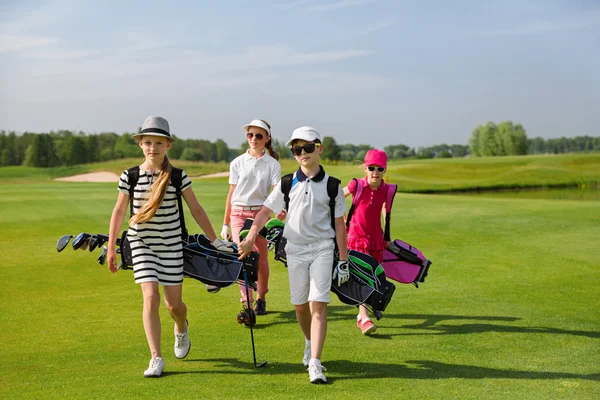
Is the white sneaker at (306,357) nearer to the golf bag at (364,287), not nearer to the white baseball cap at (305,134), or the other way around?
the golf bag at (364,287)

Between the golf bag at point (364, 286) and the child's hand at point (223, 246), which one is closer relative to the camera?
the golf bag at point (364, 286)

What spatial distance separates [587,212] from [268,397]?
19.2 m

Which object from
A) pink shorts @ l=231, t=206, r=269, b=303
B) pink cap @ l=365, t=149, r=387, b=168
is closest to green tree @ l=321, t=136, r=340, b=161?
pink shorts @ l=231, t=206, r=269, b=303

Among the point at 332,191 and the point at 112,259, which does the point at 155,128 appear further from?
the point at 332,191

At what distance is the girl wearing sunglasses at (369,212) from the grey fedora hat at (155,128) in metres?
2.29

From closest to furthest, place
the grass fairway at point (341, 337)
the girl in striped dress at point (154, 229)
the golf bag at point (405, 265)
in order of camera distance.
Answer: the grass fairway at point (341, 337), the girl in striped dress at point (154, 229), the golf bag at point (405, 265)

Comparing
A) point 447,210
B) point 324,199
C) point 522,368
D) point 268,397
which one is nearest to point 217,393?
point 268,397

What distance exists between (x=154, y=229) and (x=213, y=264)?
0.80 m

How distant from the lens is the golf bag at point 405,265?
841cm

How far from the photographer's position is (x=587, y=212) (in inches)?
878

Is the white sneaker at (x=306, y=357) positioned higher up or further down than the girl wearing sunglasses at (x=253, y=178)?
further down

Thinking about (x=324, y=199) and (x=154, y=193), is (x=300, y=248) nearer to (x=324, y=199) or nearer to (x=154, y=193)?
(x=324, y=199)

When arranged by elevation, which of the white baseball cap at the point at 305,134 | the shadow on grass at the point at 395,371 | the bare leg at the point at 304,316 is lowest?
the shadow on grass at the point at 395,371

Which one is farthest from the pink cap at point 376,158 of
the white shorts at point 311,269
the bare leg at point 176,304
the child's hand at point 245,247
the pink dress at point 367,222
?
the bare leg at point 176,304
